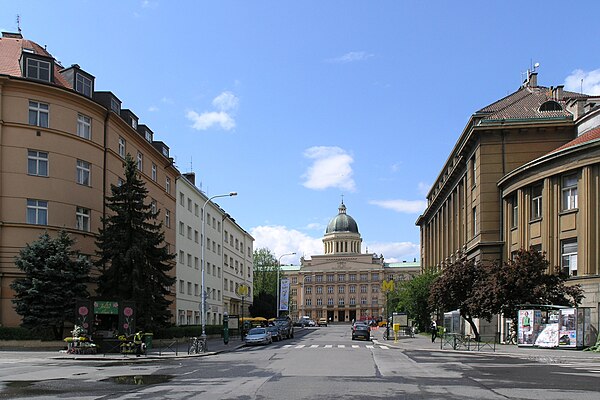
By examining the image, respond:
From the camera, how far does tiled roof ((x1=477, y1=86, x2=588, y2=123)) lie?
5112cm

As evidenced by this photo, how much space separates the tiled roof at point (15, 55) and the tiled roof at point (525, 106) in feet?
103

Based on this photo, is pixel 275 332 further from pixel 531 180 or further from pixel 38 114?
pixel 38 114

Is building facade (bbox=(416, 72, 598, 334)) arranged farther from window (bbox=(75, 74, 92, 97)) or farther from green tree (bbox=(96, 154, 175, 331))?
window (bbox=(75, 74, 92, 97))

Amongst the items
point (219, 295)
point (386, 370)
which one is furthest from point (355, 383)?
point (219, 295)

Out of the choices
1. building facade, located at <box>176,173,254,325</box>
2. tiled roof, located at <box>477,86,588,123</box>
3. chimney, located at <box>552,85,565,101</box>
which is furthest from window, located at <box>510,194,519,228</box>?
building facade, located at <box>176,173,254,325</box>

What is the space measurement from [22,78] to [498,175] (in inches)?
1346

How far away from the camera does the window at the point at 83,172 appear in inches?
1622

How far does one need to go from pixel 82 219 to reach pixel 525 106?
36.0 metres

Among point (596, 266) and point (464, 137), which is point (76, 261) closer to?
point (596, 266)

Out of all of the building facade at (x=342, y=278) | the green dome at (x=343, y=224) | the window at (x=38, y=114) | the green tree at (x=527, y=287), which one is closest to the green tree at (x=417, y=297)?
the green tree at (x=527, y=287)

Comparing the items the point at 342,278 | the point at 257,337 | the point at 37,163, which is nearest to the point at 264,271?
the point at 342,278

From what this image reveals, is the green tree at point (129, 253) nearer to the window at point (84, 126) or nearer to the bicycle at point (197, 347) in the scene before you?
the bicycle at point (197, 347)

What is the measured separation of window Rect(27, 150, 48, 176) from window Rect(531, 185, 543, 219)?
3179cm

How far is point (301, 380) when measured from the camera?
64.0 feet
